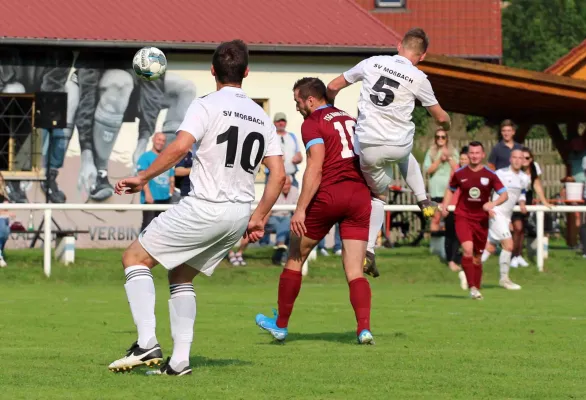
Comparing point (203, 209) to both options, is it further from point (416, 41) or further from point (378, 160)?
point (416, 41)

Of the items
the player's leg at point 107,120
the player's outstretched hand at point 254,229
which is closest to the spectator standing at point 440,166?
the player's leg at point 107,120

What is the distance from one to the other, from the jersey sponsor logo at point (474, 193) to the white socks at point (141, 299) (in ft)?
30.9

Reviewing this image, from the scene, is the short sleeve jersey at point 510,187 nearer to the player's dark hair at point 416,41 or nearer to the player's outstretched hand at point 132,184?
the player's dark hair at point 416,41

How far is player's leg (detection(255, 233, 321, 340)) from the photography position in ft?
35.1

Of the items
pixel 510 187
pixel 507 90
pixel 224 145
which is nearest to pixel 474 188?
pixel 510 187

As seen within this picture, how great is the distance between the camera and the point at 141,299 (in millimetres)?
8164

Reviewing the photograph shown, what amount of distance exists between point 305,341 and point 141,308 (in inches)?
114

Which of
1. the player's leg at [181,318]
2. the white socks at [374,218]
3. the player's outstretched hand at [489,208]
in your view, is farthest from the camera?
the player's outstretched hand at [489,208]

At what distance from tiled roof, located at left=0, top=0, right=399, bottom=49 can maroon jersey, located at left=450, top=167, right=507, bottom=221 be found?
9.78 metres

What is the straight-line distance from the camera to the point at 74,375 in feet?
26.9

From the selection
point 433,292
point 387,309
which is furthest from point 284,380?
point 433,292

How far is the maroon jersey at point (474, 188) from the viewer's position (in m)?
17.0

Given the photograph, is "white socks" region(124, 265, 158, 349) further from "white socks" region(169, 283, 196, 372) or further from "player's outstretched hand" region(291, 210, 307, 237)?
"player's outstretched hand" region(291, 210, 307, 237)

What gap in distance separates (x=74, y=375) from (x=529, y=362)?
310 centimetres
